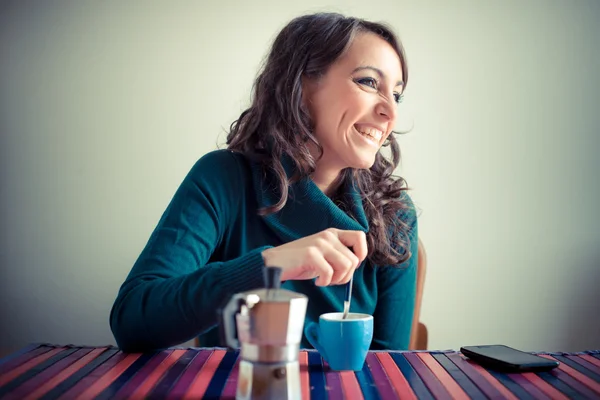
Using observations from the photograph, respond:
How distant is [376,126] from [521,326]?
1.39 m

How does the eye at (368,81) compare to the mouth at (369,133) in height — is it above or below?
above

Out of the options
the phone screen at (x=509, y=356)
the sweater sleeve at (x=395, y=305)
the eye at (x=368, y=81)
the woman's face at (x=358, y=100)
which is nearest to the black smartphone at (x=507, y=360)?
the phone screen at (x=509, y=356)

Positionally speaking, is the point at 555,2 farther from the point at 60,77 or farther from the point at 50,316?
the point at 50,316

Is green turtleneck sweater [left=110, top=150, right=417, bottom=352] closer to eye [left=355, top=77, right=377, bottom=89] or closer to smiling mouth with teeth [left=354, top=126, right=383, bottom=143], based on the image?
smiling mouth with teeth [left=354, top=126, right=383, bottom=143]

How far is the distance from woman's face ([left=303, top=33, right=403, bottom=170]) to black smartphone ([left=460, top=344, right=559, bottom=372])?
0.59 metres

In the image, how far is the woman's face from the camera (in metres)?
1.37

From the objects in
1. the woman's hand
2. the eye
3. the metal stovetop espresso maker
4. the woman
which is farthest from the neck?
the metal stovetop espresso maker

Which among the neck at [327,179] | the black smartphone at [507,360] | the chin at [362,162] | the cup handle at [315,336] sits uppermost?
the chin at [362,162]

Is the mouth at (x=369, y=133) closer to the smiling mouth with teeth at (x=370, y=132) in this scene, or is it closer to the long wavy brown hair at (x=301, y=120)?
the smiling mouth with teeth at (x=370, y=132)

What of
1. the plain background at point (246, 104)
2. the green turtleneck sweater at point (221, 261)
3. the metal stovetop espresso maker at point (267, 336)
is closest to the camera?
the metal stovetop espresso maker at point (267, 336)

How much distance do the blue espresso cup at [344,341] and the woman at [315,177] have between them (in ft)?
1.32

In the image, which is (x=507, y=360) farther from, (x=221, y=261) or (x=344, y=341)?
(x=221, y=261)

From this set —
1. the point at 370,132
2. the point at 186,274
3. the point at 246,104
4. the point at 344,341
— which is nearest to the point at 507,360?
the point at 344,341

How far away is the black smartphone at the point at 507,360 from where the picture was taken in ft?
2.79
